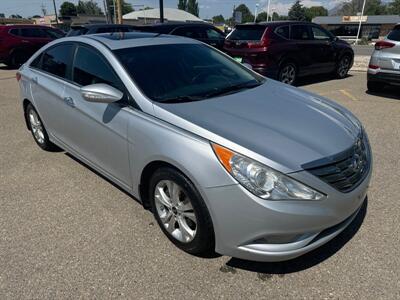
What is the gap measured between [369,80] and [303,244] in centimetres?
673

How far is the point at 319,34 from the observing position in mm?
9602

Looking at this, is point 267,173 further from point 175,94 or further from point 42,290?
point 42,290

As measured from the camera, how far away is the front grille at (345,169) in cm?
225

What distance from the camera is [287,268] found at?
2.57 m

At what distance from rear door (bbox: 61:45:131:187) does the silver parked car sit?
20.4 feet

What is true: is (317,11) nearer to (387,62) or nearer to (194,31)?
(194,31)

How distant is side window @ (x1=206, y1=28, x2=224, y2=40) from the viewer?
1133 centimetres

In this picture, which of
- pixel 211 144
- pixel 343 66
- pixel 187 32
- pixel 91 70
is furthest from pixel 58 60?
pixel 343 66

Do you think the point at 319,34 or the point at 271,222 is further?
the point at 319,34

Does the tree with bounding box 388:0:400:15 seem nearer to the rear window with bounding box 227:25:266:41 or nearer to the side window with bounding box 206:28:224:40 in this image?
the side window with bounding box 206:28:224:40

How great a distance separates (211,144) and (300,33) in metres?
7.79

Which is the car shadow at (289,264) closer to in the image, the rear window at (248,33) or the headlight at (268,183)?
the headlight at (268,183)

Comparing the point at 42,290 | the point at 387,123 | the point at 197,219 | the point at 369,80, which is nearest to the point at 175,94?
the point at 197,219

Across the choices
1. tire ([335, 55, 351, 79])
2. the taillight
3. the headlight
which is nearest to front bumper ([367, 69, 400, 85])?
the taillight
